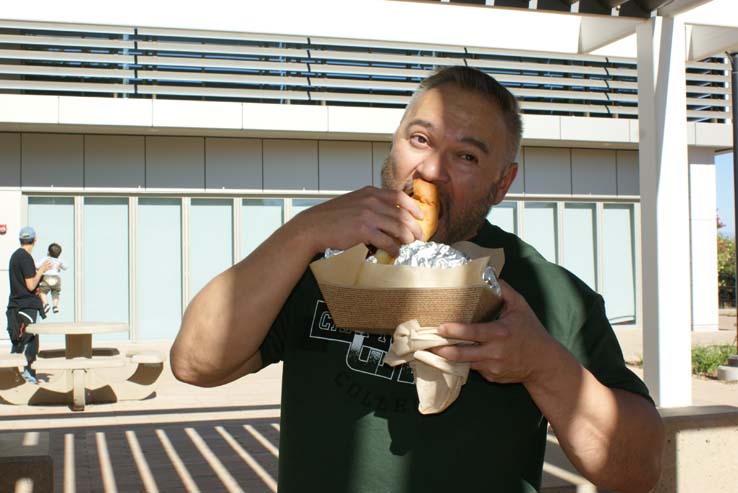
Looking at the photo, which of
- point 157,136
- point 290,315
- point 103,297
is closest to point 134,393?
point 103,297

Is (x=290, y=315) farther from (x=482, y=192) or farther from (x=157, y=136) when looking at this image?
(x=157, y=136)

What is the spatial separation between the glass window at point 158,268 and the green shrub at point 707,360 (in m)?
9.23

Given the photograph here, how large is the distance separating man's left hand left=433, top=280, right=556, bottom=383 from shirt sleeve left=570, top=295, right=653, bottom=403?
252mm

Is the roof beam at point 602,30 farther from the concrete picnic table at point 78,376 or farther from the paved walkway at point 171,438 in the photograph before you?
the concrete picnic table at point 78,376

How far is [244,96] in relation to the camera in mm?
16000

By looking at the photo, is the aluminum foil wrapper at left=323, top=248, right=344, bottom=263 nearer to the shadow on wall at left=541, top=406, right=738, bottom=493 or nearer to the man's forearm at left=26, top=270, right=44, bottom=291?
the shadow on wall at left=541, top=406, right=738, bottom=493

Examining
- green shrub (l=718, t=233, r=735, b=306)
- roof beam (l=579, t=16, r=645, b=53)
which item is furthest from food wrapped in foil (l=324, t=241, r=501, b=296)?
green shrub (l=718, t=233, r=735, b=306)

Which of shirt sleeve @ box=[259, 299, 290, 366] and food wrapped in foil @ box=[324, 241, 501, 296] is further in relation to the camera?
shirt sleeve @ box=[259, 299, 290, 366]

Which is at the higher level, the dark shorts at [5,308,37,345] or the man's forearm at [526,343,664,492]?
the man's forearm at [526,343,664,492]

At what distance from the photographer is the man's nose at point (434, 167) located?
1.86 m

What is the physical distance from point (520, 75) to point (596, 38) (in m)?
12.0

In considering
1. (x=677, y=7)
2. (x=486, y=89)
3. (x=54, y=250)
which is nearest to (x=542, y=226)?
(x=54, y=250)

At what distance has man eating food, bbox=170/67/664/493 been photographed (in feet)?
5.31

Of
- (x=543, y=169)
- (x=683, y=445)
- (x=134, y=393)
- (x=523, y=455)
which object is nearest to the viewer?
(x=523, y=455)
